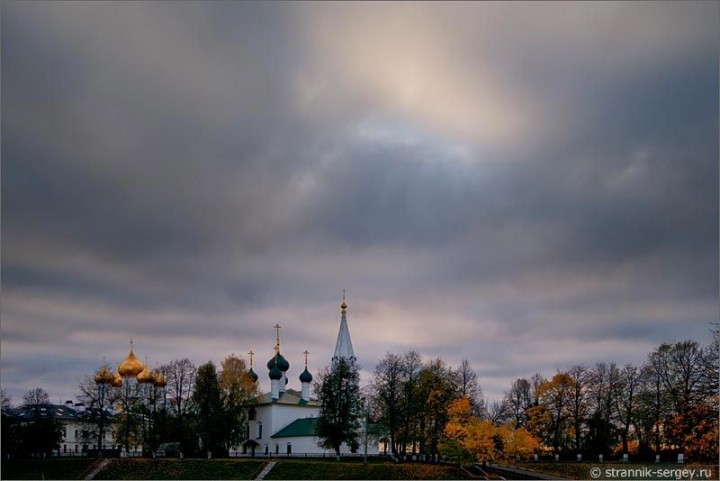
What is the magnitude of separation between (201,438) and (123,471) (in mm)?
9484

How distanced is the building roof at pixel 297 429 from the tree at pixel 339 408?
26.0ft

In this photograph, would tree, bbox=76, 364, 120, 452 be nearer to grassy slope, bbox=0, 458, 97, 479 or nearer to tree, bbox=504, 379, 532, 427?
grassy slope, bbox=0, 458, 97, 479

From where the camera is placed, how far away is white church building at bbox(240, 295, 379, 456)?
66438 mm

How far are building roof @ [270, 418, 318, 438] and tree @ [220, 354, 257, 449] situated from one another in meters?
5.84

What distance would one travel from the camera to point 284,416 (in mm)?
70375

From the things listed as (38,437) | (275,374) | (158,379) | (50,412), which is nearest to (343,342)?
(275,374)

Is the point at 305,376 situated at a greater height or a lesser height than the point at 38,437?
greater

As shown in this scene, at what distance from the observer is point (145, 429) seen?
62.5 metres

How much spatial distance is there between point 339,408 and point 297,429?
12430 mm

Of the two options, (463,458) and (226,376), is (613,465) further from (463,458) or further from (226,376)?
(226,376)

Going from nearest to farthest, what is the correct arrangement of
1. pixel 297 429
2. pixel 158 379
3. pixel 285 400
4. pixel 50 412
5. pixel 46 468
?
pixel 46 468
pixel 158 379
pixel 297 429
pixel 285 400
pixel 50 412

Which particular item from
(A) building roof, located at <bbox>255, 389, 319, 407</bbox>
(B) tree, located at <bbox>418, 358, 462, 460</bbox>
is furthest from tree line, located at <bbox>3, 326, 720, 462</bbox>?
(A) building roof, located at <bbox>255, 389, 319, 407</bbox>

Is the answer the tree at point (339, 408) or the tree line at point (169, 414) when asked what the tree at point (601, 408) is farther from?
the tree line at point (169, 414)

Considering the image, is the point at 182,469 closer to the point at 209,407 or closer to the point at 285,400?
the point at 209,407
